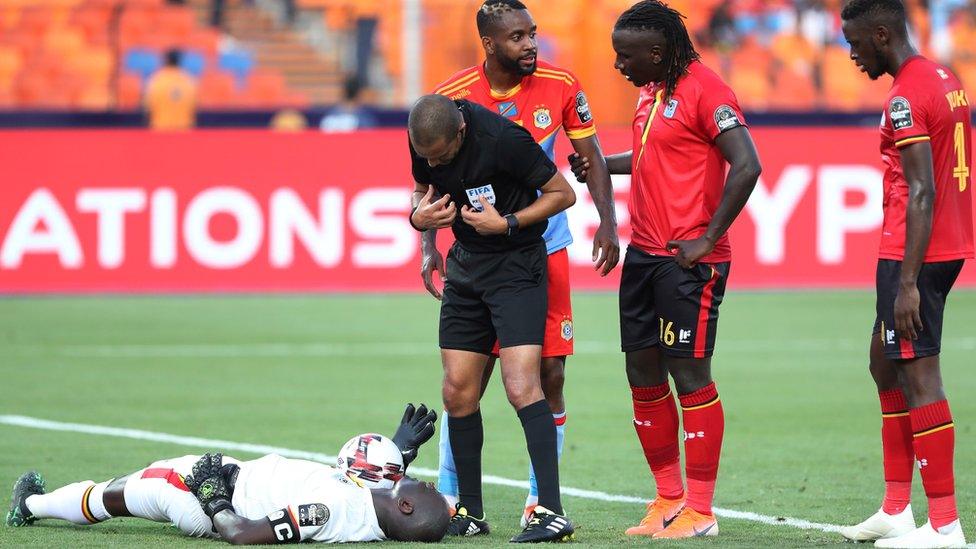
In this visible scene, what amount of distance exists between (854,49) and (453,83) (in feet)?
6.33

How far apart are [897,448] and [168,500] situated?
3.13m

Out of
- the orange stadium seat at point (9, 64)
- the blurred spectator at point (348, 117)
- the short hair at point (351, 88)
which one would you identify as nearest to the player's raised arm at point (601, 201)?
the blurred spectator at point (348, 117)

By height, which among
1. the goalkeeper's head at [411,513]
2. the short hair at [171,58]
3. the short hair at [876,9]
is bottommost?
the goalkeeper's head at [411,513]

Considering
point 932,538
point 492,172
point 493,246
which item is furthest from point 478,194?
point 932,538

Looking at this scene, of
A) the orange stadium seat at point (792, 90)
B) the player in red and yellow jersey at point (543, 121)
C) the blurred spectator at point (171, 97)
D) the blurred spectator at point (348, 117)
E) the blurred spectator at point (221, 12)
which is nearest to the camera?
the player in red and yellow jersey at point (543, 121)

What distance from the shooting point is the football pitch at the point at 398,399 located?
24.7ft

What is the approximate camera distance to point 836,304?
17.1 m

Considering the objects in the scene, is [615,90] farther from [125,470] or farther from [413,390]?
[125,470]

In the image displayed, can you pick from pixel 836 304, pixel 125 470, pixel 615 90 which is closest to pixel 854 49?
pixel 125 470

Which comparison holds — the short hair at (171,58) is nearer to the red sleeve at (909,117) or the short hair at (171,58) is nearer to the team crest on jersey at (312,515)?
the team crest on jersey at (312,515)

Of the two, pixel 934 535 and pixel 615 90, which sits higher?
pixel 615 90

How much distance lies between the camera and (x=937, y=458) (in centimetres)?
626

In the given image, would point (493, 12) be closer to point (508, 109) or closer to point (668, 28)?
point (508, 109)

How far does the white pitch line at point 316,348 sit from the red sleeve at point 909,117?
7.67 m
